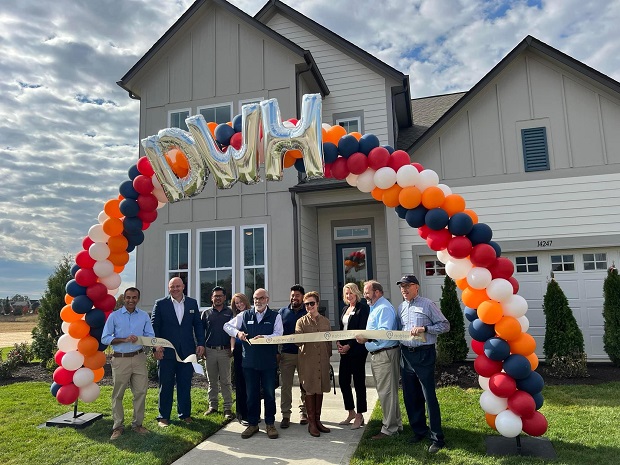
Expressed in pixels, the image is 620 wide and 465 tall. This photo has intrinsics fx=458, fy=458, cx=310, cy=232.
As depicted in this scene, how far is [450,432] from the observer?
550 centimetres

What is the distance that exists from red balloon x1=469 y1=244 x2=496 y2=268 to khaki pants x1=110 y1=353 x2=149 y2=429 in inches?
170

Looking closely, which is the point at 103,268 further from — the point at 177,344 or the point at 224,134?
the point at 224,134

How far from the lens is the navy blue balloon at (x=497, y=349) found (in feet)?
15.9

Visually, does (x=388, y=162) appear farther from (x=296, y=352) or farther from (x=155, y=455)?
(x=155, y=455)

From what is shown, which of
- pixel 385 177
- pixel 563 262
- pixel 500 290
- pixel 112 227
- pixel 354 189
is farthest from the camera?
pixel 354 189

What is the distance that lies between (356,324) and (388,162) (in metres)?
2.07

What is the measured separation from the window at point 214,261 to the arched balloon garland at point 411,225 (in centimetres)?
444

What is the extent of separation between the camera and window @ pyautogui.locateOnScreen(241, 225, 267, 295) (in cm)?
1098

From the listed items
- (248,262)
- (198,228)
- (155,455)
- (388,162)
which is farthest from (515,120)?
(155,455)

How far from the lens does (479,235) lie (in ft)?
17.0

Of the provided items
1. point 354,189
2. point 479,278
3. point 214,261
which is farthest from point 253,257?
point 479,278

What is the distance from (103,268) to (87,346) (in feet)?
3.50

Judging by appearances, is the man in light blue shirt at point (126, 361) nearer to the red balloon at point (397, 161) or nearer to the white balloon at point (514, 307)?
the red balloon at point (397, 161)

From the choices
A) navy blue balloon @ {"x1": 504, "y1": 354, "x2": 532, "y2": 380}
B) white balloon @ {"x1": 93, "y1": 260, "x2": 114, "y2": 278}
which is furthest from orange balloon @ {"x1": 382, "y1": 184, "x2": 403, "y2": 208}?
white balloon @ {"x1": 93, "y1": 260, "x2": 114, "y2": 278}
